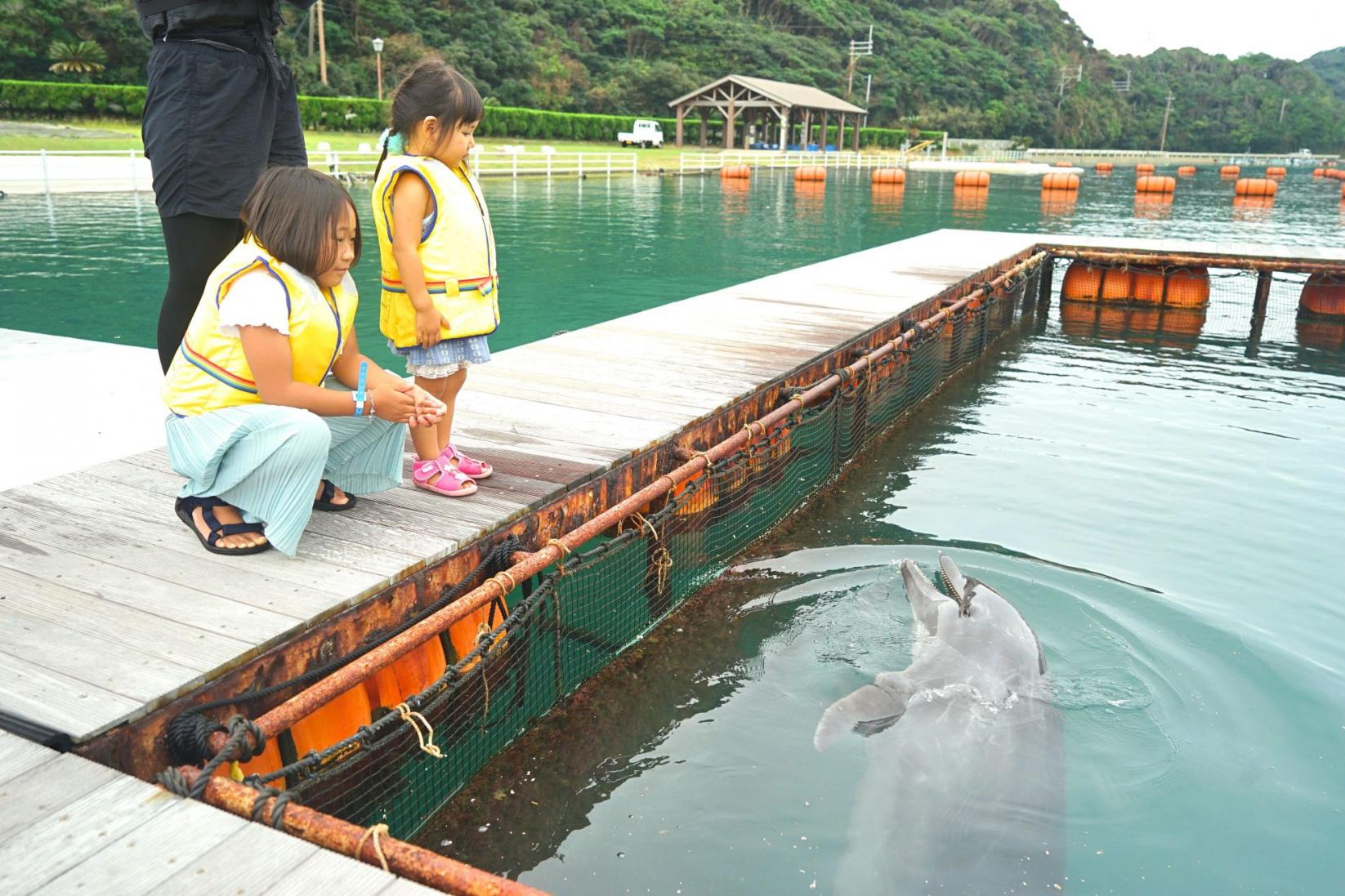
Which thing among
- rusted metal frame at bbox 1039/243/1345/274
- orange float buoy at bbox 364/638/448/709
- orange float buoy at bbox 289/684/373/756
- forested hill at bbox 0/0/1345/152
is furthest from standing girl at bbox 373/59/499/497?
forested hill at bbox 0/0/1345/152

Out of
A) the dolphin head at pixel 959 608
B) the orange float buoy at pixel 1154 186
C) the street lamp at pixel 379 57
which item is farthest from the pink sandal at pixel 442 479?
the orange float buoy at pixel 1154 186

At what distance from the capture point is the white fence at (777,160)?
43.7m

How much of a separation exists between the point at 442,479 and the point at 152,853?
204 cm

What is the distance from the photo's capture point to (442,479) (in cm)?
392

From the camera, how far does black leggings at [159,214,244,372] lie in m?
3.65

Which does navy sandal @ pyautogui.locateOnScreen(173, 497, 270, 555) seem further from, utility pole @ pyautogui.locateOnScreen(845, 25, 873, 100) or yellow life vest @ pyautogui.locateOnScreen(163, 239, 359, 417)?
utility pole @ pyautogui.locateOnScreen(845, 25, 873, 100)

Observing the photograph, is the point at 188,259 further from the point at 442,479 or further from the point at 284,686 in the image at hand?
the point at 284,686

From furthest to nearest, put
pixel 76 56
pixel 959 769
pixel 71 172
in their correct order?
pixel 76 56 → pixel 71 172 → pixel 959 769

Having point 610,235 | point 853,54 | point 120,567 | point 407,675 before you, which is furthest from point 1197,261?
point 853,54

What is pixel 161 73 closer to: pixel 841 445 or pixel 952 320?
pixel 841 445

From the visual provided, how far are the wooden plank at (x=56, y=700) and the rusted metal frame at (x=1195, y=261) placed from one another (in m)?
13.3

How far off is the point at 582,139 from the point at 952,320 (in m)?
43.6

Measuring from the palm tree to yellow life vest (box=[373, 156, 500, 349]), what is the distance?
119ft

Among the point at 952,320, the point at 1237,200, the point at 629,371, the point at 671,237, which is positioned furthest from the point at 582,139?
the point at 629,371
